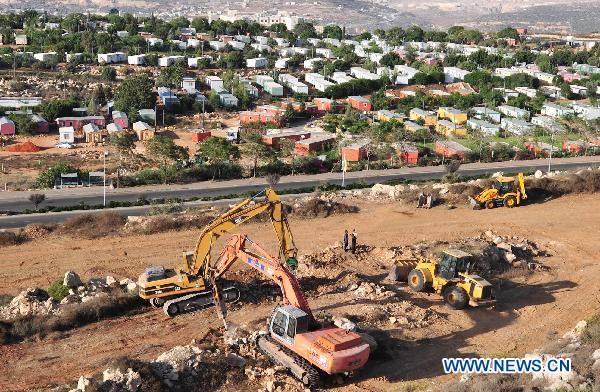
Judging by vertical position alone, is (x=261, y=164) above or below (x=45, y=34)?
below

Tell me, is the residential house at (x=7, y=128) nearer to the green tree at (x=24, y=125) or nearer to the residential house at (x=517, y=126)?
the green tree at (x=24, y=125)

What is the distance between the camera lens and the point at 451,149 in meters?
49.6

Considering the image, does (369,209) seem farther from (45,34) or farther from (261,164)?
(45,34)

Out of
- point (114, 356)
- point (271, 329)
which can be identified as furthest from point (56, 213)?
point (271, 329)

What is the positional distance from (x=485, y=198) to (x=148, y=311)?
18.1 m

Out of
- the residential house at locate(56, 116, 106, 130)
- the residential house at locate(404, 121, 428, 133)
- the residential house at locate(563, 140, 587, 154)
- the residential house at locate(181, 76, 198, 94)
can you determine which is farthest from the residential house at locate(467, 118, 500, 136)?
the residential house at locate(56, 116, 106, 130)

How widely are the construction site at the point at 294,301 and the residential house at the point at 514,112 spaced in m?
35.8

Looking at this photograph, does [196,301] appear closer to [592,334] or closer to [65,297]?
[65,297]

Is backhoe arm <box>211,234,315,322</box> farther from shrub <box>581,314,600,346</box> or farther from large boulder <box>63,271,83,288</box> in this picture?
shrub <box>581,314,600,346</box>

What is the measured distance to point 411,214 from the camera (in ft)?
101

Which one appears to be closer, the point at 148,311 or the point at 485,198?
the point at 148,311

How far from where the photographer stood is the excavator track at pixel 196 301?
18891 mm

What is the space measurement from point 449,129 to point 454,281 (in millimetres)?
40761

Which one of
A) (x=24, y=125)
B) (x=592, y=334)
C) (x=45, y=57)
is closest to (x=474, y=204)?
(x=592, y=334)
